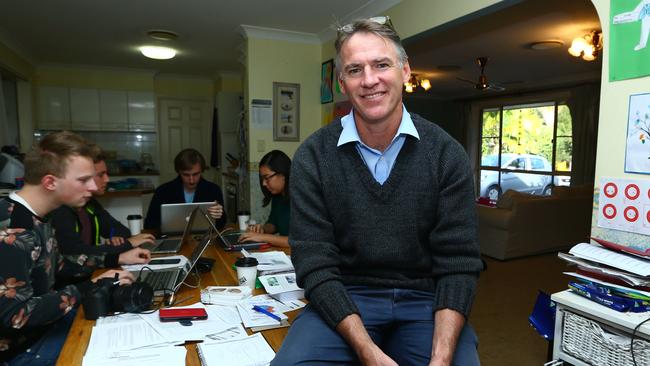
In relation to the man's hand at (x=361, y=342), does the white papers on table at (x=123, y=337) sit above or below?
below

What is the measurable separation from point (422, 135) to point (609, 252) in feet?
2.86

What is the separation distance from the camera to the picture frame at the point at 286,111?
4.32 m

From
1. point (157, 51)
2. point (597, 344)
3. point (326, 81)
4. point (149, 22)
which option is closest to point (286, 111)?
point (326, 81)

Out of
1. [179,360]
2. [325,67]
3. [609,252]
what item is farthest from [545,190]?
[179,360]

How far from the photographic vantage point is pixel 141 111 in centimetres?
638

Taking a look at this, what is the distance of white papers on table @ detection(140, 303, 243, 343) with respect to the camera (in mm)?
1115

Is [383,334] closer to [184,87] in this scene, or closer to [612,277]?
[612,277]

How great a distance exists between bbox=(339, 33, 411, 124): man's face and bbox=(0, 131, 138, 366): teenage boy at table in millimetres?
991

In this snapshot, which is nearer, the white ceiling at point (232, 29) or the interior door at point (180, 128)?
the white ceiling at point (232, 29)

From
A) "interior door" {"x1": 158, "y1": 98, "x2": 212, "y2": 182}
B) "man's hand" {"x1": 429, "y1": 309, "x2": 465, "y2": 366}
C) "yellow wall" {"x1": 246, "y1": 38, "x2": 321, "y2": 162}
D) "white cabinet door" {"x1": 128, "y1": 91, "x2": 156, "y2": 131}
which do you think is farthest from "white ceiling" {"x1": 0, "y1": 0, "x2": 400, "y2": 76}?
"man's hand" {"x1": 429, "y1": 309, "x2": 465, "y2": 366}

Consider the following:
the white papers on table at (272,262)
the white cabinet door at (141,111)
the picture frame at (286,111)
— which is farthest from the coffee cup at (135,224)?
the white cabinet door at (141,111)

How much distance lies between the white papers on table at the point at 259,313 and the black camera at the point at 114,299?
29cm

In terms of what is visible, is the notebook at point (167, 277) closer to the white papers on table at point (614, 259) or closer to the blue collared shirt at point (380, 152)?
the blue collared shirt at point (380, 152)

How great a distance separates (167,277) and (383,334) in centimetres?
86
